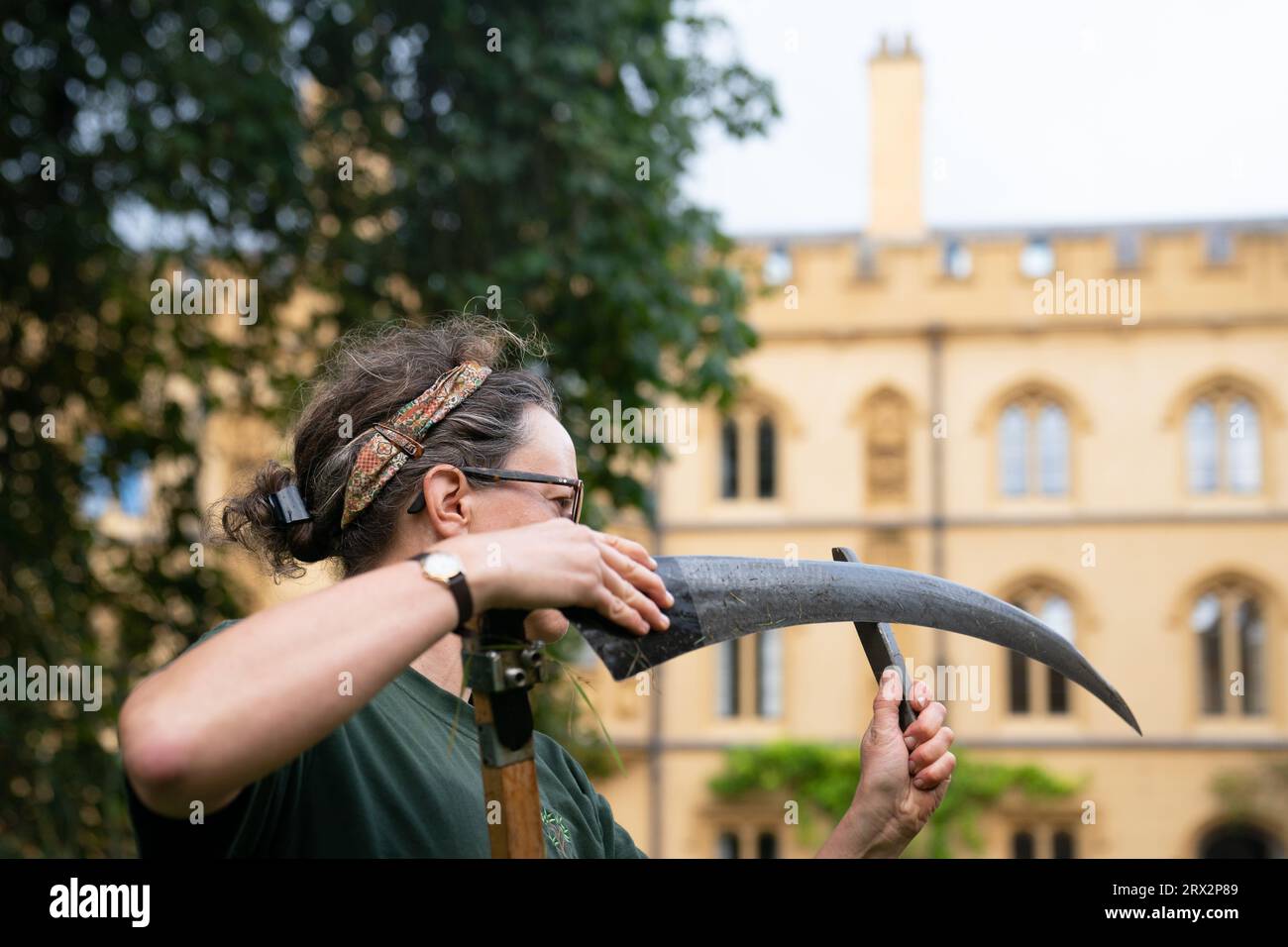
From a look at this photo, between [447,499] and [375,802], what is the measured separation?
373 mm

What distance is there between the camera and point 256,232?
7211 mm

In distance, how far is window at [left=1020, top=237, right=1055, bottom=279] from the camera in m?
25.5

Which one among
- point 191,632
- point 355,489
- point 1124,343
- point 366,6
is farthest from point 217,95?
point 1124,343

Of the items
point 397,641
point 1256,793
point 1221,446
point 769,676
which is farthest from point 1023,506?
point 397,641

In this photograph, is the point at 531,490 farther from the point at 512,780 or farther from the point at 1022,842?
the point at 1022,842

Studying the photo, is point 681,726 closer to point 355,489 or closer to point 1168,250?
point 1168,250

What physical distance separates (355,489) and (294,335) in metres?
6.38

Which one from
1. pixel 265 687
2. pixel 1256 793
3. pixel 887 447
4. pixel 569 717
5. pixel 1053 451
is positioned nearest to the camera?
pixel 265 687

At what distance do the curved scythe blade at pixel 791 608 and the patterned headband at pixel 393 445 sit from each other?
17.7 inches

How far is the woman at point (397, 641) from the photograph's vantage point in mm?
1208

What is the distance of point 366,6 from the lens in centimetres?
687

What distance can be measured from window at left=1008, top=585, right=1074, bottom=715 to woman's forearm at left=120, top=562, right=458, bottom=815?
2414 centimetres

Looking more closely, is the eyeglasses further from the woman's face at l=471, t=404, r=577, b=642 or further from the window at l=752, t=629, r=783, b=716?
the window at l=752, t=629, r=783, b=716

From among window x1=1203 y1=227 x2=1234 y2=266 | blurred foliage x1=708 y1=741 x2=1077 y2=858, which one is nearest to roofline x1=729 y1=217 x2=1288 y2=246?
window x1=1203 y1=227 x2=1234 y2=266
